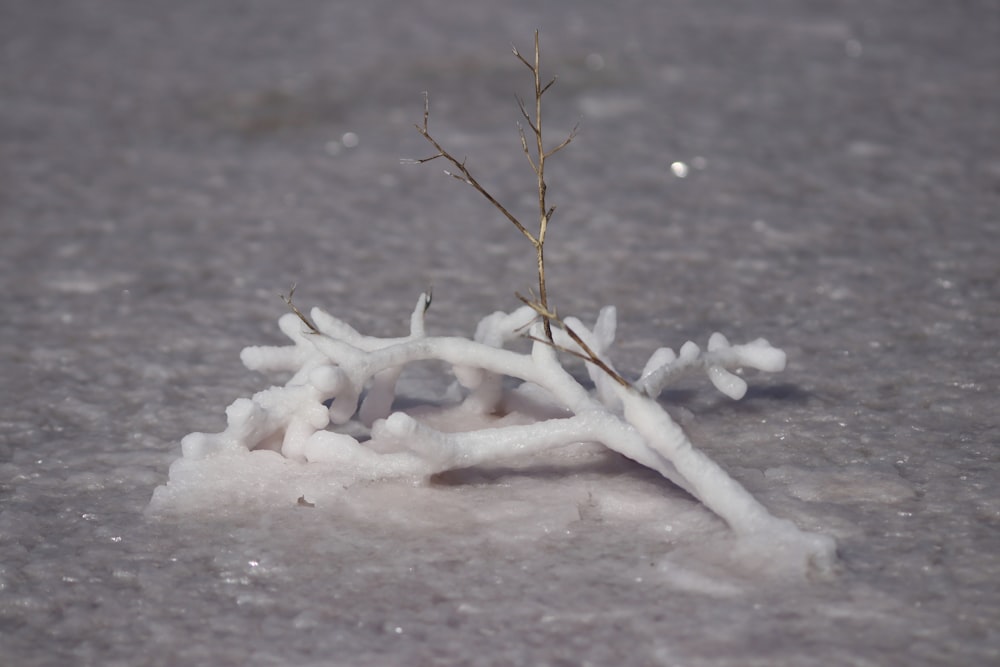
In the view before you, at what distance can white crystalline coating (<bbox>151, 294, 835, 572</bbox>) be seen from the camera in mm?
1096

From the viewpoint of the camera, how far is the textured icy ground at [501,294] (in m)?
1.02

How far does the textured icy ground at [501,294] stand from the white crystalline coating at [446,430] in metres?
0.04

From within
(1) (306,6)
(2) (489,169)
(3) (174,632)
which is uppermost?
(1) (306,6)

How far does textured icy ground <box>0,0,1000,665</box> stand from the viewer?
1.02 metres

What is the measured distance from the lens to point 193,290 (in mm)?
1801

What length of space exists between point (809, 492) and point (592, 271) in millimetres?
715

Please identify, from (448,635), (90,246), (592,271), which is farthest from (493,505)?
(90,246)

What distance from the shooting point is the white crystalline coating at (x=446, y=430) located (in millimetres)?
1096

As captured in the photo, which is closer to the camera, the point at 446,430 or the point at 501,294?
the point at 446,430

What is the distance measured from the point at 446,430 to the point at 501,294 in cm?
48

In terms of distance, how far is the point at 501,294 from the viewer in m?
1.76

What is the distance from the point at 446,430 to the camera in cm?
132

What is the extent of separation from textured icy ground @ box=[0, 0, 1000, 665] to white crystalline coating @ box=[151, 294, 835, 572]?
0.14ft

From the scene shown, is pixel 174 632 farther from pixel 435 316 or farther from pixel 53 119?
pixel 53 119
